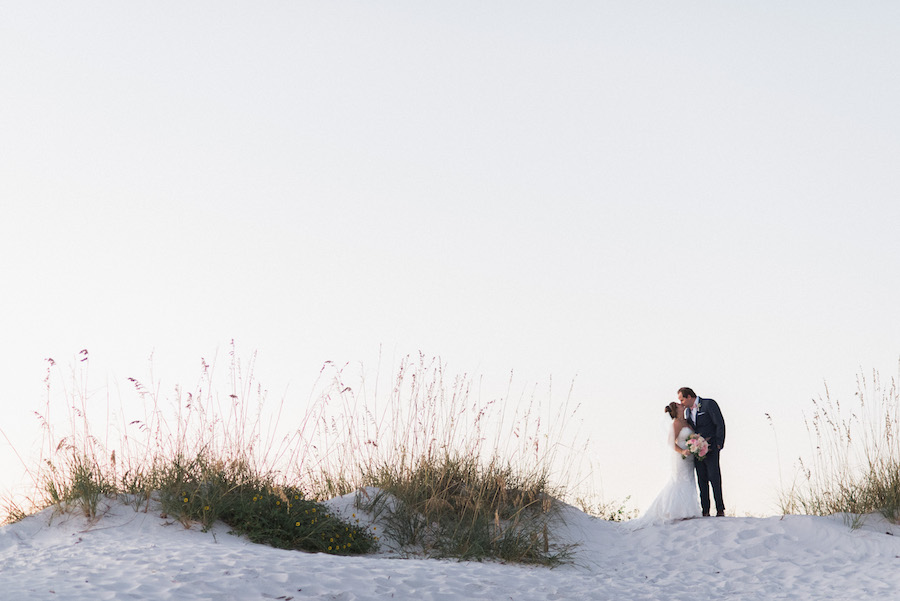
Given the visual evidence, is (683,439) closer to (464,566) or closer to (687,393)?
(687,393)

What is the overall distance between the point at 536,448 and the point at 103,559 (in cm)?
440

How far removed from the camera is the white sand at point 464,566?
4.90 metres

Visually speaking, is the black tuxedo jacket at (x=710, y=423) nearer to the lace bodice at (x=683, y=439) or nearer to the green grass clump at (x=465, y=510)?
the lace bodice at (x=683, y=439)

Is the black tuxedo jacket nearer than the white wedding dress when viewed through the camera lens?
No

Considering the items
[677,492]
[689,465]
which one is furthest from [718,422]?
[677,492]

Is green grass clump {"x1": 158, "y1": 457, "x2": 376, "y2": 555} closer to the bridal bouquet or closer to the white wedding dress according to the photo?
the white wedding dress

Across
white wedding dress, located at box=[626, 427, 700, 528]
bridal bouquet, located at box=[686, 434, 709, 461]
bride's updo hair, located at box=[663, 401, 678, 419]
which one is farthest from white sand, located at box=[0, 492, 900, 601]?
bride's updo hair, located at box=[663, 401, 678, 419]

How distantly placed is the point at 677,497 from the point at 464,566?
3904 millimetres

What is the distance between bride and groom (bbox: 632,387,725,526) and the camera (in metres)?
9.09

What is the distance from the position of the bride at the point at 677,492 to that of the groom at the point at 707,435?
6.8 inches

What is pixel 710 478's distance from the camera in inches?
365

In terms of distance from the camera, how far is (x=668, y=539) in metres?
8.34

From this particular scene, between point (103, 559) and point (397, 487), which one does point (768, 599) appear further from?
point (103, 559)

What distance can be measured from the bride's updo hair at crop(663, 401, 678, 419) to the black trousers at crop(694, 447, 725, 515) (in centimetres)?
58
